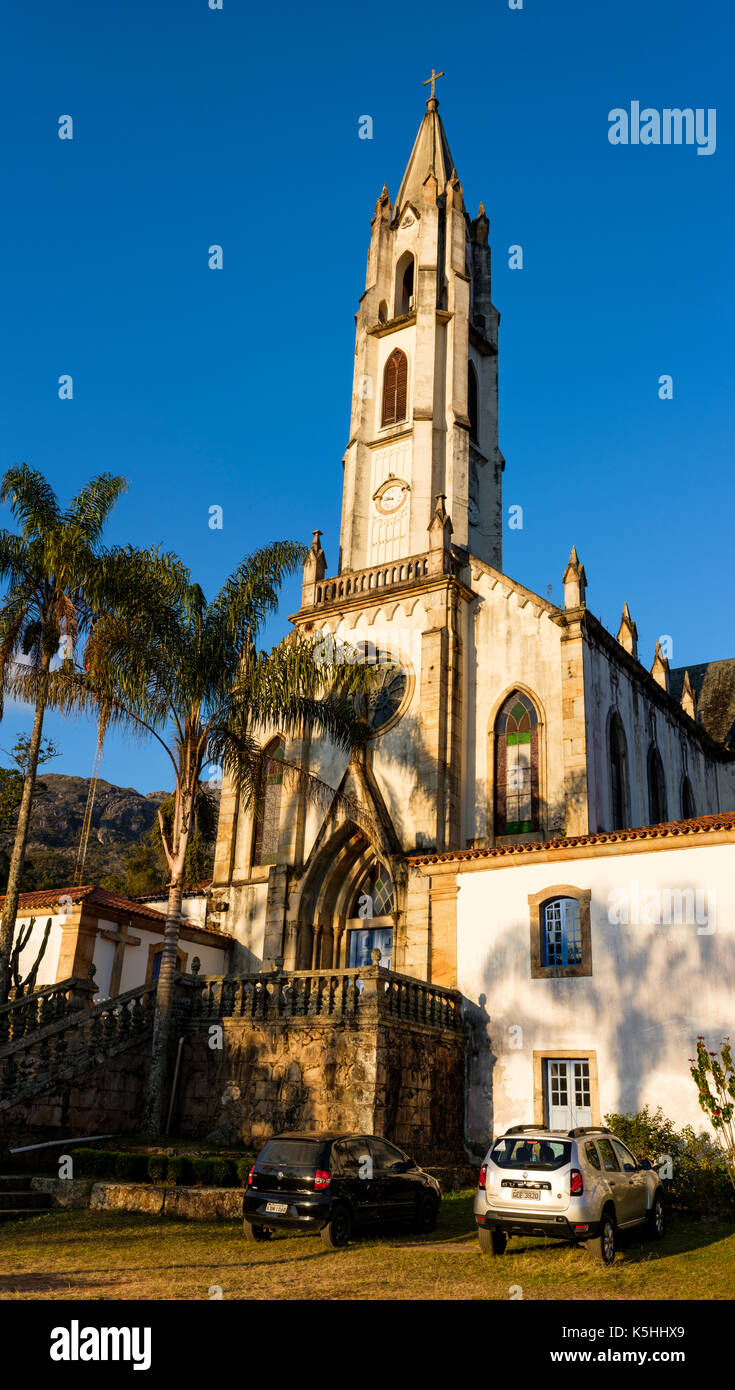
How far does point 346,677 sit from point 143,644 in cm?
507

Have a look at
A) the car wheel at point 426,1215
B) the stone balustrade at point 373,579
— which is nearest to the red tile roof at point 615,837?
the car wheel at point 426,1215

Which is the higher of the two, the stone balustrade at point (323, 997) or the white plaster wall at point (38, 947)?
the white plaster wall at point (38, 947)

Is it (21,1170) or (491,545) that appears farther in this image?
(491,545)

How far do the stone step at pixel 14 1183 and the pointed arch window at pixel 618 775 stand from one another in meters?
17.7

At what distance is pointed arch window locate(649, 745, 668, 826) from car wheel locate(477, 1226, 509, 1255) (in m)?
20.9

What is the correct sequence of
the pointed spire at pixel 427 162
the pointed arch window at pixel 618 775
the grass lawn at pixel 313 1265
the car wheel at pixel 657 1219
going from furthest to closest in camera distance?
1. the pointed spire at pixel 427 162
2. the pointed arch window at pixel 618 775
3. the car wheel at pixel 657 1219
4. the grass lawn at pixel 313 1265

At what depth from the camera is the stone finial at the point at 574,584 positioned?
28422 millimetres

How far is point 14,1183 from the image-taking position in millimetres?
16375

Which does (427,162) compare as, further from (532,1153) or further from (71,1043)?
(532,1153)

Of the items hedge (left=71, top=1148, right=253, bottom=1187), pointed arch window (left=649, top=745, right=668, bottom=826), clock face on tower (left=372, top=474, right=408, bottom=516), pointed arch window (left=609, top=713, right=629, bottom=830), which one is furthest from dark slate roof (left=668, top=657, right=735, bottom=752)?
hedge (left=71, top=1148, right=253, bottom=1187)

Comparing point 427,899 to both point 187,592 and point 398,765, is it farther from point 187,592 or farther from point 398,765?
point 187,592

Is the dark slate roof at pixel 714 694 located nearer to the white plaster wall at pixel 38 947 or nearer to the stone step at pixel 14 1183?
the white plaster wall at pixel 38 947
